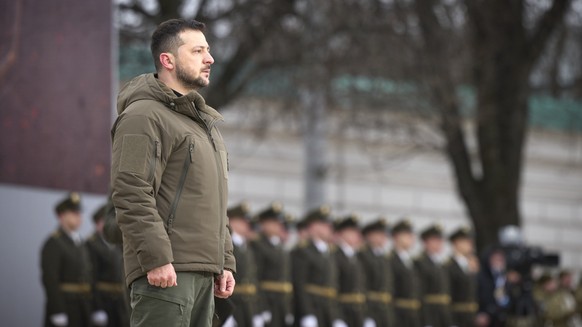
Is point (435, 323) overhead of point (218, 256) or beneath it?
beneath

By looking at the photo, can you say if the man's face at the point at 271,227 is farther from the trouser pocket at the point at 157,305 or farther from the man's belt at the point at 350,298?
the trouser pocket at the point at 157,305

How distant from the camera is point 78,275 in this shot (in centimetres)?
1046

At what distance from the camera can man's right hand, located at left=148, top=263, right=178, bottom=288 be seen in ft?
14.6

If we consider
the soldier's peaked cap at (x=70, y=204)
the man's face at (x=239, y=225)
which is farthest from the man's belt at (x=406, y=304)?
the soldier's peaked cap at (x=70, y=204)

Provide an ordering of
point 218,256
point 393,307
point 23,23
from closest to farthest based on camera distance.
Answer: point 218,256 → point 23,23 → point 393,307

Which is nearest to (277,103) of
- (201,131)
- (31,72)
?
(31,72)

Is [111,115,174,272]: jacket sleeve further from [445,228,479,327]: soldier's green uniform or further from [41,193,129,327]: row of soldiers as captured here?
[445,228,479,327]: soldier's green uniform

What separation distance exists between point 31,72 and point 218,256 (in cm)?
468

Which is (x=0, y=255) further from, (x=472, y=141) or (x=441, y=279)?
(x=472, y=141)

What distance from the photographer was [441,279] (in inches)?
560

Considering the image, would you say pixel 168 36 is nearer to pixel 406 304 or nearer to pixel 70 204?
pixel 70 204

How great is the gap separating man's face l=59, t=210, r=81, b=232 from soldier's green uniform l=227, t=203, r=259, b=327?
1477 mm

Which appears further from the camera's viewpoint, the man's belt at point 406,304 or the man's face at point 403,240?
the man's face at point 403,240

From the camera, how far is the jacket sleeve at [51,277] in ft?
32.0
